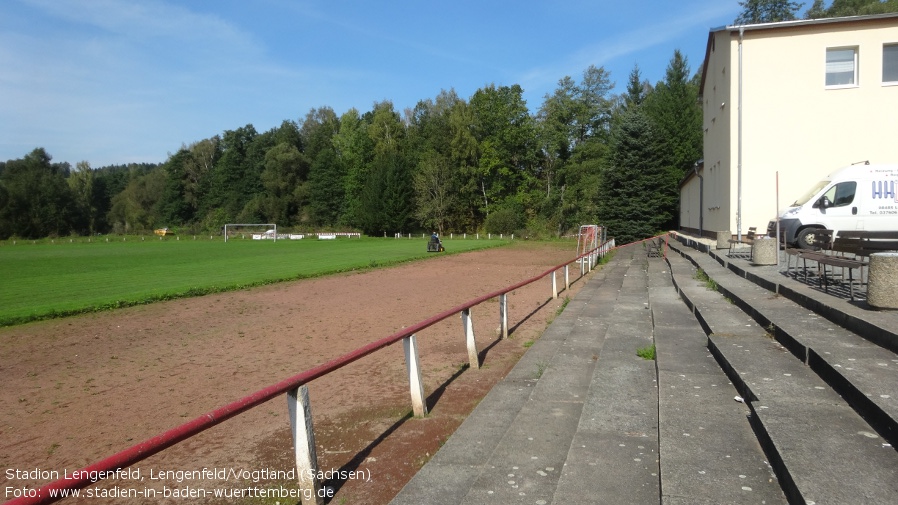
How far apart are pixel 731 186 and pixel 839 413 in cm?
1940

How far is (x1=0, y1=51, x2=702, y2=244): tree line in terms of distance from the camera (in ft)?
166

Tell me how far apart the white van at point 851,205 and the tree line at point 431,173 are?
2810 cm

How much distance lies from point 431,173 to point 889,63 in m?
54.1

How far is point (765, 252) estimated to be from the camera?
Answer: 12.7m

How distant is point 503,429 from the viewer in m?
5.24

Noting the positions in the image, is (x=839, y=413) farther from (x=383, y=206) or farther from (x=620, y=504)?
(x=383, y=206)

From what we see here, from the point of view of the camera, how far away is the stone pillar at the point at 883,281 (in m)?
6.34

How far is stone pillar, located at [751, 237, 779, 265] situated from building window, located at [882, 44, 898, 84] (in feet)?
39.7

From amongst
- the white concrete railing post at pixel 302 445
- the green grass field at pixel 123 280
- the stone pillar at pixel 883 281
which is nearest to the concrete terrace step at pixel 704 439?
the stone pillar at pixel 883 281

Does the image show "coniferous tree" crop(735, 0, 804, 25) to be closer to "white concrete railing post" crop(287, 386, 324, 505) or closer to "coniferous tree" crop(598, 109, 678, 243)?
"coniferous tree" crop(598, 109, 678, 243)

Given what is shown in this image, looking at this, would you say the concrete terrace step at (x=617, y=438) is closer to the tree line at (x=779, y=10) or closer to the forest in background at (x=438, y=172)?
the forest in background at (x=438, y=172)

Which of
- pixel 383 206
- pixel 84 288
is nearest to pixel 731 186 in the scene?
pixel 84 288

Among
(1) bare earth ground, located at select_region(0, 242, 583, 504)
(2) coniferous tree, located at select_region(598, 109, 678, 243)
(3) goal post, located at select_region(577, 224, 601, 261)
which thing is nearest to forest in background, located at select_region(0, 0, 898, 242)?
(2) coniferous tree, located at select_region(598, 109, 678, 243)

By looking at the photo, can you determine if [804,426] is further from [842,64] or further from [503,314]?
[842,64]
